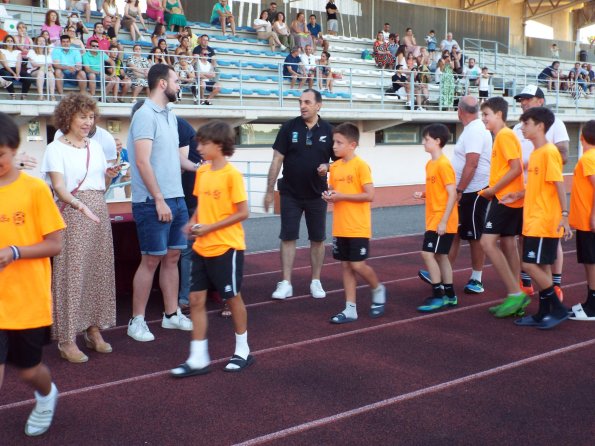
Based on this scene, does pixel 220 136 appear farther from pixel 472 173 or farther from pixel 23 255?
pixel 472 173

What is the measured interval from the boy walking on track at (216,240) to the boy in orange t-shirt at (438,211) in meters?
2.19

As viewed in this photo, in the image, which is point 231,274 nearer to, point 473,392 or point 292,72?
point 473,392

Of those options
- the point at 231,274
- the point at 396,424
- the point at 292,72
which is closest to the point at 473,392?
the point at 396,424

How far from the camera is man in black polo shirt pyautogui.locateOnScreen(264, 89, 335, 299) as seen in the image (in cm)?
659

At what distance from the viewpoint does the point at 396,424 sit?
362cm

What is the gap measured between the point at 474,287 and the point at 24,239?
15.9ft

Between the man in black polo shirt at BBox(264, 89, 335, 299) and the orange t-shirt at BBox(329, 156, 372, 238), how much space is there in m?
0.86

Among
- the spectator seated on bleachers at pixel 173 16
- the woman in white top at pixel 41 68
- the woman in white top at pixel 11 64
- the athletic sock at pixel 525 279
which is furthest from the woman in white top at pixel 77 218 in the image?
the spectator seated on bleachers at pixel 173 16

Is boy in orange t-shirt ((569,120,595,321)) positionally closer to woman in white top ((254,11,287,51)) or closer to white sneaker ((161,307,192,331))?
white sneaker ((161,307,192,331))

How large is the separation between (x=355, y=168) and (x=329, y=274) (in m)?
2.59

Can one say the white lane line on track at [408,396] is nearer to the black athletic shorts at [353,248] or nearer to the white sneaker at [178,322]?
the black athletic shorts at [353,248]

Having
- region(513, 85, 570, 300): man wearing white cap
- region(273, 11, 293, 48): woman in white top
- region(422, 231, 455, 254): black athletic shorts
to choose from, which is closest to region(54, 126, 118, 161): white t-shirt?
region(422, 231, 455, 254): black athletic shorts

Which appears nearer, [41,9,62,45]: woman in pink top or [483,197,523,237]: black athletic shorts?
[483,197,523,237]: black athletic shorts

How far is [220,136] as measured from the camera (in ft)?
14.2
